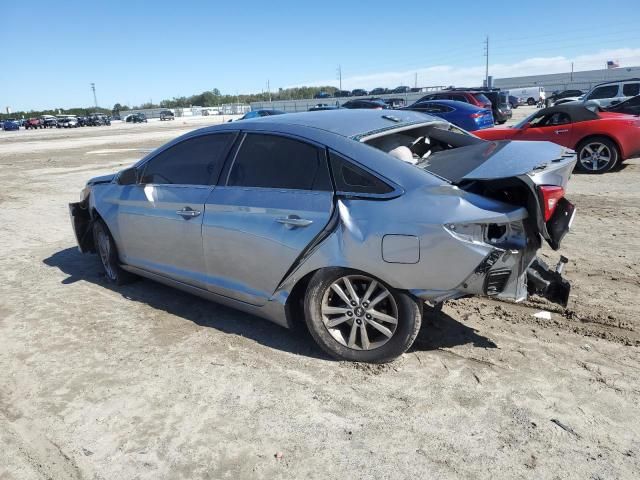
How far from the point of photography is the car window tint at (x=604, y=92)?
21.3m

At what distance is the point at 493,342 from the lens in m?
3.74

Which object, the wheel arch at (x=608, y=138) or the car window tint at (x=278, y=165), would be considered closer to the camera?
the car window tint at (x=278, y=165)

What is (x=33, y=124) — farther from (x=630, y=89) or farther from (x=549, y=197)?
(x=549, y=197)

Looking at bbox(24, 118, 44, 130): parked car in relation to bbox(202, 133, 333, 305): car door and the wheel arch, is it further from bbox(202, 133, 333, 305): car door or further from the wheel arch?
bbox(202, 133, 333, 305): car door

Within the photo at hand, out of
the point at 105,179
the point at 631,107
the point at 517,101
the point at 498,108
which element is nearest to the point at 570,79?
the point at 517,101

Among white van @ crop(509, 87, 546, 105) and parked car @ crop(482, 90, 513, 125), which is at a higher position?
white van @ crop(509, 87, 546, 105)

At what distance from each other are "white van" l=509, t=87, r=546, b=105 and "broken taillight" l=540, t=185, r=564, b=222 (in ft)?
168

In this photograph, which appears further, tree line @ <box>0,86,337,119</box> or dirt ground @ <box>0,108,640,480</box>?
tree line @ <box>0,86,337,119</box>

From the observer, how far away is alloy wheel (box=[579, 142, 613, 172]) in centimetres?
1024

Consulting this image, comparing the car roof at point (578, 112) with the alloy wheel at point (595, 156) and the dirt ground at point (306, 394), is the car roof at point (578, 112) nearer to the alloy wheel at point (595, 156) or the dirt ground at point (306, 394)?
the alloy wheel at point (595, 156)

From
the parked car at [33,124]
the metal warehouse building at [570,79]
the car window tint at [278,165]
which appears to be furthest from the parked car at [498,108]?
the parked car at [33,124]

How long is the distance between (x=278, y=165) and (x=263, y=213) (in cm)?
38

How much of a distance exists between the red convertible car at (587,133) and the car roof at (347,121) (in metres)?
7.09

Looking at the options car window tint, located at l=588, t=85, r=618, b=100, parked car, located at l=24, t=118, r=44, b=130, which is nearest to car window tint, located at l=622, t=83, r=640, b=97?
car window tint, located at l=588, t=85, r=618, b=100
